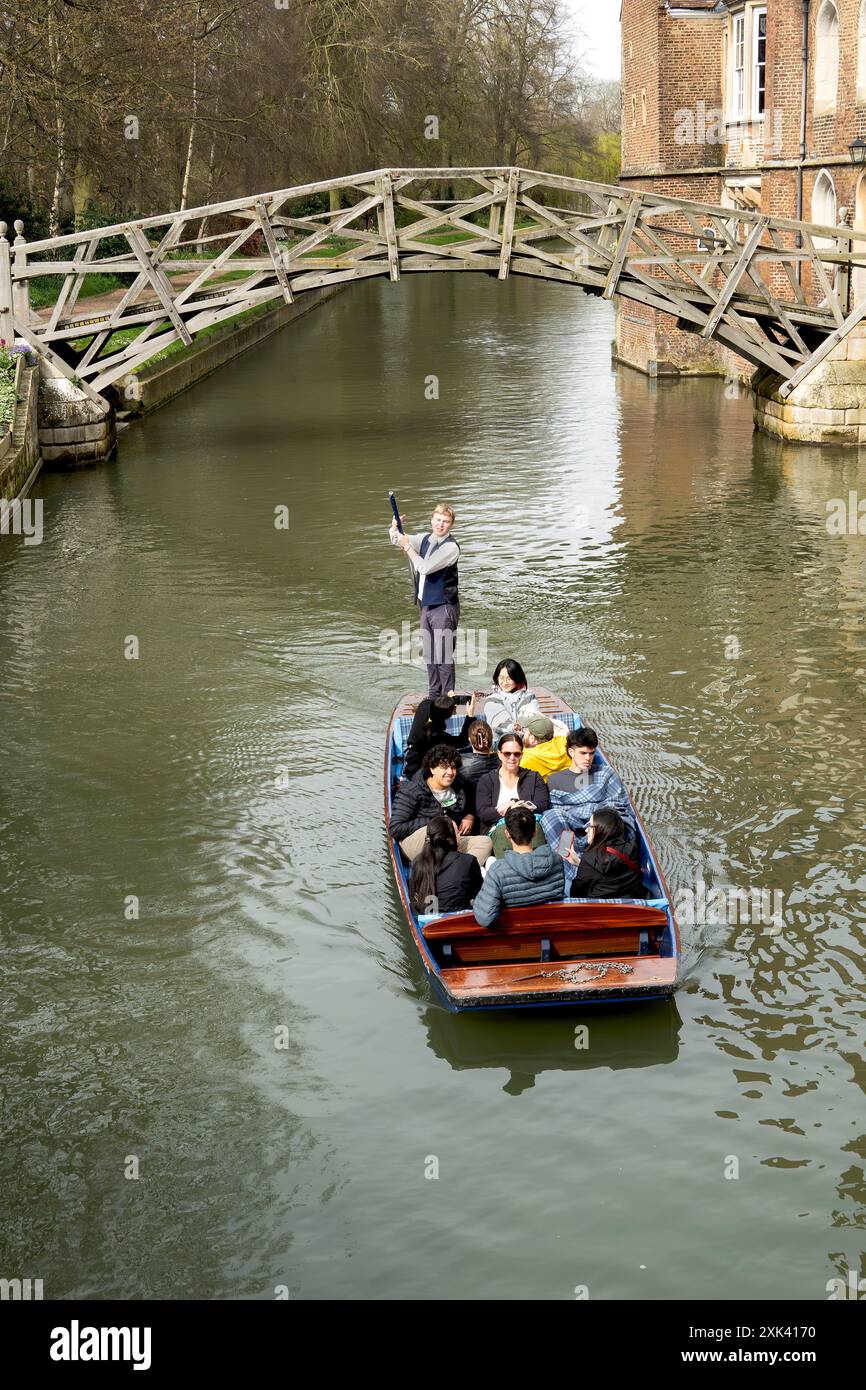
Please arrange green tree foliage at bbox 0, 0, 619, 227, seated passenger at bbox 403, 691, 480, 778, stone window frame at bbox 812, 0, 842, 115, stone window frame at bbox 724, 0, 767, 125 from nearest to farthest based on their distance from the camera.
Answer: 1. seated passenger at bbox 403, 691, 480, 778
2. stone window frame at bbox 812, 0, 842, 115
3. stone window frame at bbox 724, 0, 767, 125
4. green tree foliage at bbox 0, 0, 619, 227

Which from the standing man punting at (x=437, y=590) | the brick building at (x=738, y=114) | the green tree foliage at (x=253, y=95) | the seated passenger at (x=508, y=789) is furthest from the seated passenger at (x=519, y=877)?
the green tree foliage at (x=253, y=95)

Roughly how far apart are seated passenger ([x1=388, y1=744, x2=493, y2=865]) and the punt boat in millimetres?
769

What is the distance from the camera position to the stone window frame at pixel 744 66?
25797 mm

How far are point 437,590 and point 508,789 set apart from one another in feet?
8.56

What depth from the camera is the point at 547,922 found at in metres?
7.82

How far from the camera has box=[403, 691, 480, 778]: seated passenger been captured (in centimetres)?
997

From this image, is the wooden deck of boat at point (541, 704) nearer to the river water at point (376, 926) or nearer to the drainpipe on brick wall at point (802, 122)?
the river water at point (376, 926)

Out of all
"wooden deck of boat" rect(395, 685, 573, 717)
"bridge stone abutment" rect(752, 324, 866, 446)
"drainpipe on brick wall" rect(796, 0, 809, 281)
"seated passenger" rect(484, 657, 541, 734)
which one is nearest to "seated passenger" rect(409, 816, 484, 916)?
"seated passenger" rect(484, 657, 541, 734)

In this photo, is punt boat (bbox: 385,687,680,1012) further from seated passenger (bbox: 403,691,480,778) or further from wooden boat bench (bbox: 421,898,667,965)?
seated passenger (bbox: 403,691,480,778)

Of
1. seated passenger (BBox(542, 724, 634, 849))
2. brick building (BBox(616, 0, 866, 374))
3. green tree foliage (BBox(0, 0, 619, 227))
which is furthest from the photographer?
green tree foliage (BBox(0, 0, 619, 227))

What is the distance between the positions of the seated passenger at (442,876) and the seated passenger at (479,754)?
5.04ft

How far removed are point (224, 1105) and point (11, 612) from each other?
28.9 feet

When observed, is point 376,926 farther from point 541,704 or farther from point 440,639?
point 440,639

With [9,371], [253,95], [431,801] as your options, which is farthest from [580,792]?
[253,95]
